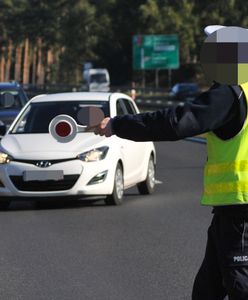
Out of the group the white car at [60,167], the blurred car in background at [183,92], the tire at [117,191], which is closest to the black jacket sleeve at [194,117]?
the white car at [60,167]

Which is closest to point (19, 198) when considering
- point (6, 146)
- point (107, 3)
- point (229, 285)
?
point (6, 146)

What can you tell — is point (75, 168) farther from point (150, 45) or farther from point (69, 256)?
point (150, 45)

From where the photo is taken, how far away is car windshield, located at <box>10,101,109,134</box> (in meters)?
13.1

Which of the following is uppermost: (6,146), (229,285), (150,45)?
(229,285)

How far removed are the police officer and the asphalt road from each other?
2.85 m

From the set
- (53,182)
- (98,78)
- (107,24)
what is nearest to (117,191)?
(53,182)

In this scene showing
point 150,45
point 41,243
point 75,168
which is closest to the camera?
point 41,243

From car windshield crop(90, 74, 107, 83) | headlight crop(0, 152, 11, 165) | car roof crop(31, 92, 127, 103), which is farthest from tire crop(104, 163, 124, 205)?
car windshield crop(90, 74, 107, 83)

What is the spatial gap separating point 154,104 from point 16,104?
32748 mm

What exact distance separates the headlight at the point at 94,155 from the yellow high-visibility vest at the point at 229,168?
7.96 metres

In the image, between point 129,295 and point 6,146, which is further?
point 6,146

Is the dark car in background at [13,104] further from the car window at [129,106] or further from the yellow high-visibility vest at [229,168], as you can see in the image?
the yellow high-visibility vest at [229,168]

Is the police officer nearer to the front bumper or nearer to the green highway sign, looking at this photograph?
the front bumper

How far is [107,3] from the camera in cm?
9788
